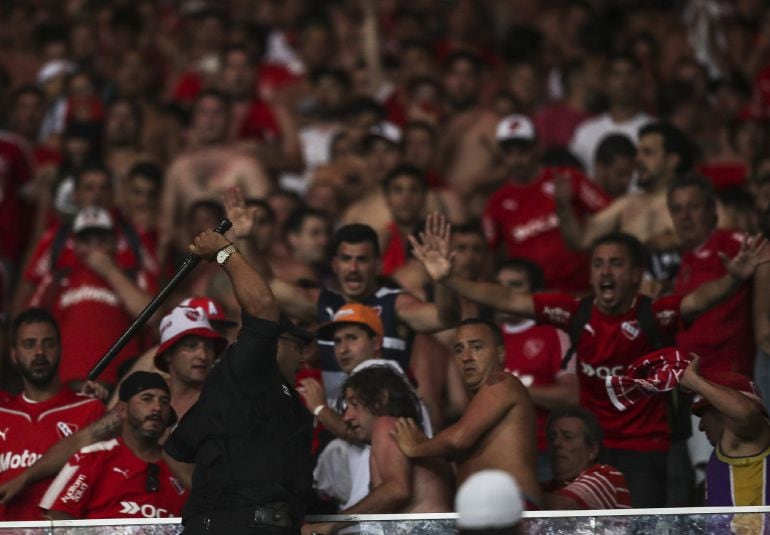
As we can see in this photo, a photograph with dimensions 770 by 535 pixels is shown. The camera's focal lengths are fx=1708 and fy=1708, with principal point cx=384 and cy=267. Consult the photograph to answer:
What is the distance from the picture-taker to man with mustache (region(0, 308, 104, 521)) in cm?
926

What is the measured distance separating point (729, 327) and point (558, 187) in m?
2.27

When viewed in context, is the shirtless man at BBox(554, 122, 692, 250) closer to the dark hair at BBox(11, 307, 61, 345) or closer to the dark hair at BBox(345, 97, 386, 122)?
the dark hair at BBox(345, 97, 386, 122)

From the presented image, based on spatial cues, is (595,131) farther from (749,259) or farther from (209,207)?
(749,259)

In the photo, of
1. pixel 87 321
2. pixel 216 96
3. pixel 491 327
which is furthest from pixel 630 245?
pixel 216 96

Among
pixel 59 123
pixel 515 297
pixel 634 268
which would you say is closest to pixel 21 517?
pixel 515 297

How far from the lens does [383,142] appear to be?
1374cm

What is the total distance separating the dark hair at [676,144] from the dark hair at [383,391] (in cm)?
393

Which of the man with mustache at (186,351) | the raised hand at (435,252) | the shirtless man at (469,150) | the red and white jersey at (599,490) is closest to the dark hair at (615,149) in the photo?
the shirtless man at (469,150)

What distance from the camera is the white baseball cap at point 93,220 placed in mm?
12055

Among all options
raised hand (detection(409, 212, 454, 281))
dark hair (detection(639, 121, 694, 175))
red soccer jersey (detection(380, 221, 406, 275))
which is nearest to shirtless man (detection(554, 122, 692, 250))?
dark hair (detection(639, 121, 694, 175))

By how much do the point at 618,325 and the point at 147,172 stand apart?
5.09 m

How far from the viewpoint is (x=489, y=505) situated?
5.68m

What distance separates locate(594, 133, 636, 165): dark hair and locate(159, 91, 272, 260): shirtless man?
2.68m

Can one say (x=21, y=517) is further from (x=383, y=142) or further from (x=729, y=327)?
(x=383, y=142)
